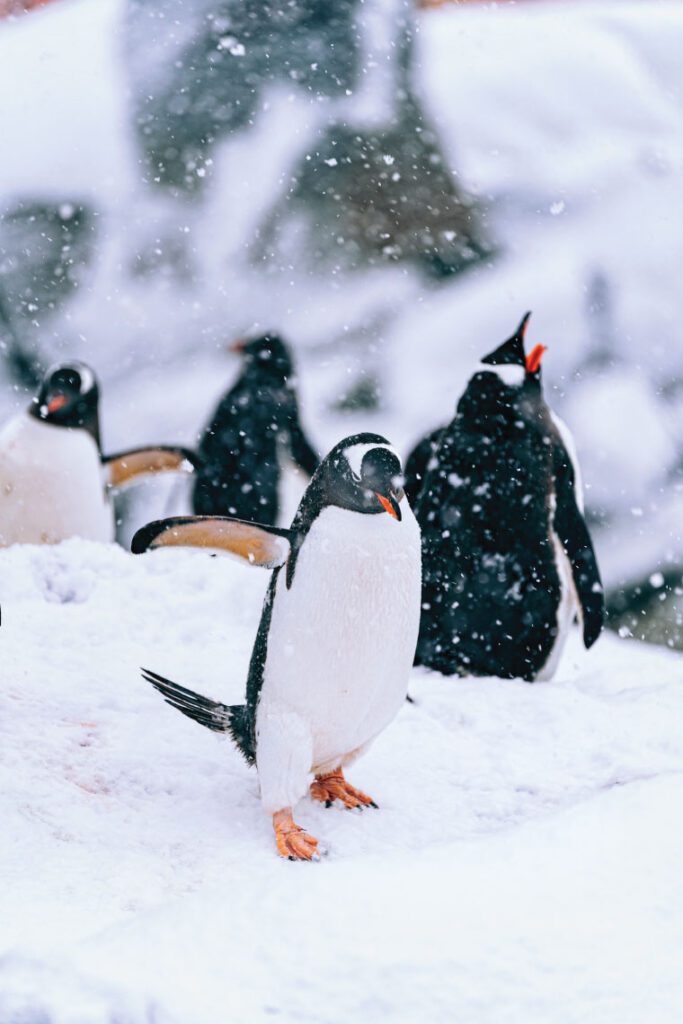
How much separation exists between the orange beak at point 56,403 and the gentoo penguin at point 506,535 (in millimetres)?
1079

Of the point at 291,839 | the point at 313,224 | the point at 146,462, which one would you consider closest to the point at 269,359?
the point at 146,462

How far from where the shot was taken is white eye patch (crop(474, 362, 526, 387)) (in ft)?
7.34

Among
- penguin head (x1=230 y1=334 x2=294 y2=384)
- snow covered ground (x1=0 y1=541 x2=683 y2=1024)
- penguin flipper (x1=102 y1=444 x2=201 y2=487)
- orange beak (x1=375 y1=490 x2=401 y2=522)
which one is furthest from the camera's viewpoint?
penguin head (x1=230 y1=334 x2=294 y2=384)

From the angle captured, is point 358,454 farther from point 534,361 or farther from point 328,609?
point 534,361

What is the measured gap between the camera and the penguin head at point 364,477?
1.35 meters

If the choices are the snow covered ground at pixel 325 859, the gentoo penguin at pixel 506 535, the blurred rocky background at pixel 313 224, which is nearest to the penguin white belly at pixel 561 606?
the gentoo penguin at pixel 506 535

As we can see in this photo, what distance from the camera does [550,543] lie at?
2.21m

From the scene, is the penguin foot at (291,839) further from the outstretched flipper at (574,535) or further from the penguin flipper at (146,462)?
the penguin flipper at (146,462)

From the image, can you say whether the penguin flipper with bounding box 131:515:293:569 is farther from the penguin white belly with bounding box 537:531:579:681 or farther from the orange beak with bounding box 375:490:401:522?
the penguin white belly with bounding box 537:531:579:681

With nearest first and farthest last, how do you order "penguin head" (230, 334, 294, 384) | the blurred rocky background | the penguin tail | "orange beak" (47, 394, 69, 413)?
the penguin tail → "orange beak" (47, 394, 69, 413) → "penguin head" (230, 334, 294, 384) → the blurred rocky background

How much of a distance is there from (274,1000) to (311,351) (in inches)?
196

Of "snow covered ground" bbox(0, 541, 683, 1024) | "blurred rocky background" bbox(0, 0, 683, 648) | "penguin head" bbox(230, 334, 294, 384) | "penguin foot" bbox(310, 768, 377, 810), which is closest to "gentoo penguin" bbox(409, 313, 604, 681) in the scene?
"snow covered ground" bbox(0, 541, 683, 1024)

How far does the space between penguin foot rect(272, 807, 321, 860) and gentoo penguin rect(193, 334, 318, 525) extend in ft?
6.02

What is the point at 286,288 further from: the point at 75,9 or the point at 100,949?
the point at 100,949
